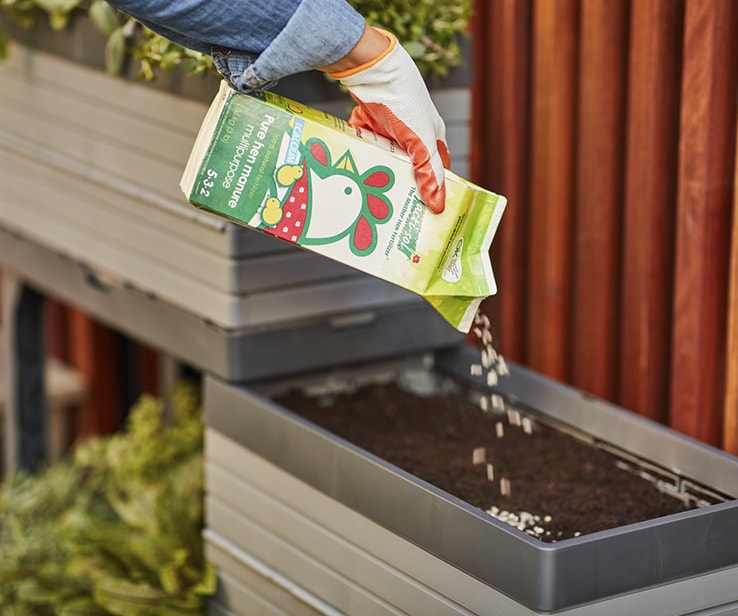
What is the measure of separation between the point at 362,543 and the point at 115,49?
3.78ft

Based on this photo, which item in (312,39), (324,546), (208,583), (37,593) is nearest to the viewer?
(312,39)

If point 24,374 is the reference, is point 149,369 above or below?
below

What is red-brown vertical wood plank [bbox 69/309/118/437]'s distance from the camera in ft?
14.8

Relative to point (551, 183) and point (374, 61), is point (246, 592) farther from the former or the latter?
point (374, 61)

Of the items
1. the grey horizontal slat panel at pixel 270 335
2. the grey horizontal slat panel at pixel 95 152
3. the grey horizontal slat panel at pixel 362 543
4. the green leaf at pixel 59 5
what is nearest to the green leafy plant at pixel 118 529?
the grey horizontal slat panel at pixel 362 543

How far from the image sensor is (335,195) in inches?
76.9

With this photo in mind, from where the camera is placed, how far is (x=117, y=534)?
3.05 m

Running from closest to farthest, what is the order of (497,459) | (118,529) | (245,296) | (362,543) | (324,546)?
(362,543), (324,546), (497,459), (245,296), (118,529)

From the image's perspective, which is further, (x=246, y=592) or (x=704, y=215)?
(x=246, y=592)

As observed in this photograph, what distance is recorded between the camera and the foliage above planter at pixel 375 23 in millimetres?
2305

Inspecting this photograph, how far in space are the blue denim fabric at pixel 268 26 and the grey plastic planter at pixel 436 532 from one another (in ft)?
2.32

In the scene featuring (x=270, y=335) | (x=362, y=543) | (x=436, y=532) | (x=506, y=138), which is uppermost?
(x=506, y=138)

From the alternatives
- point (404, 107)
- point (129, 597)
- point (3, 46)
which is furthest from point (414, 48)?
point (129, 597)

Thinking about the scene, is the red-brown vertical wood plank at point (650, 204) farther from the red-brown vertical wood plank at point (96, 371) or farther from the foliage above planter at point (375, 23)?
the red-brown vertical wood plank at point (96, 371)
